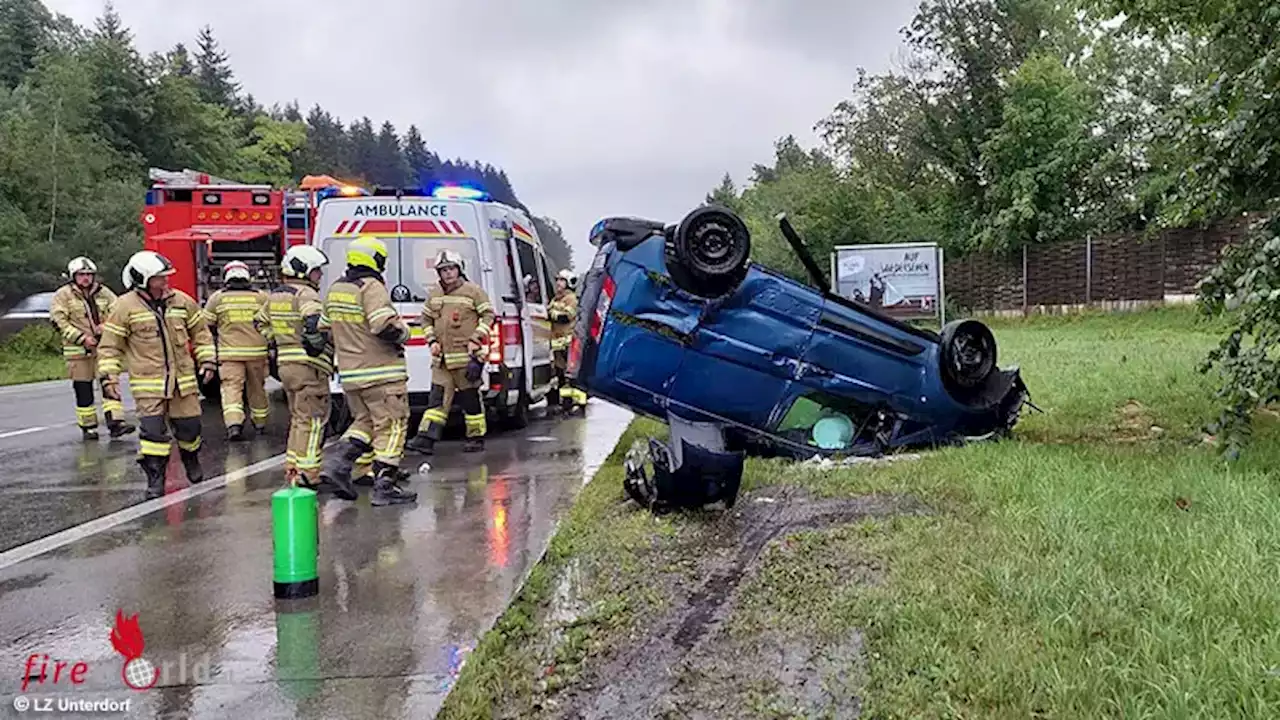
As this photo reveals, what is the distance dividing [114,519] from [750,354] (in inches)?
157

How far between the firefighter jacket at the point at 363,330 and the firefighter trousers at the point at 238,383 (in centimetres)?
342

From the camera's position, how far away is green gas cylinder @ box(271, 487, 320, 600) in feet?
15.3

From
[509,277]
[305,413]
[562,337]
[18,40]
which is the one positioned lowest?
[305,413]

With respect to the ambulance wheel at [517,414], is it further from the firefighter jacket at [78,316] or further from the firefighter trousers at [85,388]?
the firefighter jacket at [78,316]

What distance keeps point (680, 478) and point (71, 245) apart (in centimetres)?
3476

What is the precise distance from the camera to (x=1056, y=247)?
28234 mm

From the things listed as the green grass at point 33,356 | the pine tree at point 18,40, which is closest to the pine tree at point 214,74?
the pine tree at point 18,40

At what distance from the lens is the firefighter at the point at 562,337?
1180 cm

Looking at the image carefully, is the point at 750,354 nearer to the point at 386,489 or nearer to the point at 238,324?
the point at 386,489

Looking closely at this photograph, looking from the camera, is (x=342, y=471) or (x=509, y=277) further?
(x=509, y=277)

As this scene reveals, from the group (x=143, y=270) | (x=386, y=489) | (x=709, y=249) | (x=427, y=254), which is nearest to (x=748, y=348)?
(x=709, y=249)

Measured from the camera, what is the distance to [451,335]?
878 cm

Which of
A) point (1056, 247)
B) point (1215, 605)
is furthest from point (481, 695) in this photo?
point (1056, 247)

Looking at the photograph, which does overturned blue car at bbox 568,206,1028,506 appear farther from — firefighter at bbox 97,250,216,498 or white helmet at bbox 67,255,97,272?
white helmet at bbox 67,255,97,272
